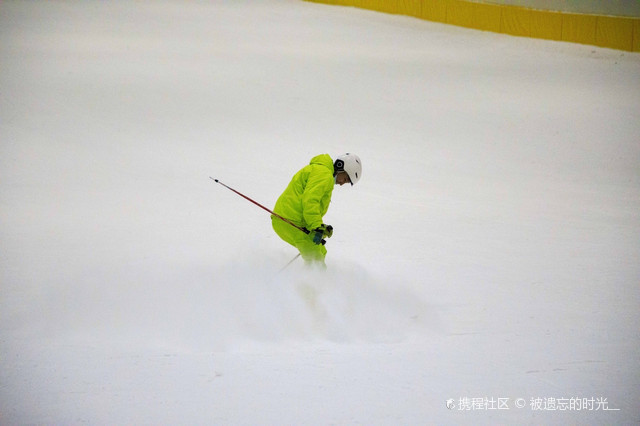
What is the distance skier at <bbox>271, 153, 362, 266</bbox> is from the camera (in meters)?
5.50

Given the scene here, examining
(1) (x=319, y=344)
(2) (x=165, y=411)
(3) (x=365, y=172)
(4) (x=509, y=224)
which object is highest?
(3) (x=365, y=172)

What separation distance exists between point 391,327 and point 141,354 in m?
1.56

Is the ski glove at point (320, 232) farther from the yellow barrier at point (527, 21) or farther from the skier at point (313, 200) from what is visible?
the yellow barrier at point (527, 21)

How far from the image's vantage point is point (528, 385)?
15.5 ft

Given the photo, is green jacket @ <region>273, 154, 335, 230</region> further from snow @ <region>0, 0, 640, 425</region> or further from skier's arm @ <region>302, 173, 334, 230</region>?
snow @ <region>0, 0, 640, 425</region>

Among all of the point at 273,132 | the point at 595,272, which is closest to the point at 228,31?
the point at 273,132

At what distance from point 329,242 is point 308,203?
1.56 m

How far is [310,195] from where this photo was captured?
18.0 feet

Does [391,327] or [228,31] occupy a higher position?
[228,31]

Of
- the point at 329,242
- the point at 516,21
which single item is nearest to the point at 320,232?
the point at 329,242

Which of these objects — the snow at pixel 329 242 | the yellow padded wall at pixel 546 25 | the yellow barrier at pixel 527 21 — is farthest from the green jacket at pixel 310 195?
the yellow padded wall at pixel 546 25

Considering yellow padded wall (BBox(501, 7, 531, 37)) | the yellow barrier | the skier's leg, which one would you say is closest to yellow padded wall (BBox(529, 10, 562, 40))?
the yellow barrier

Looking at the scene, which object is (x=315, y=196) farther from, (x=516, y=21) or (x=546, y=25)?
(x=516, y=21)

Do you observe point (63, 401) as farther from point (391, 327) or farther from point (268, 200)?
point (268, 200)
